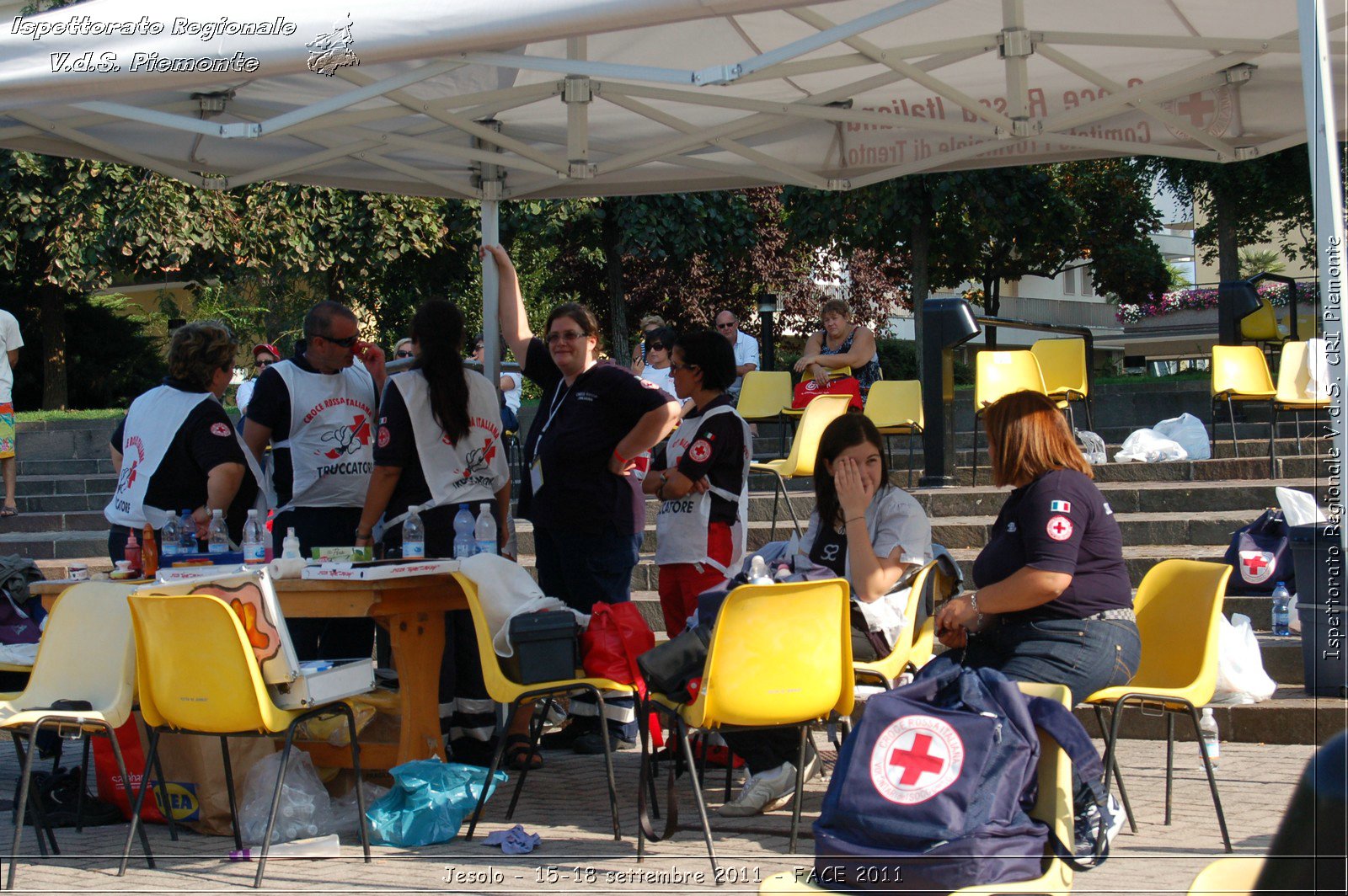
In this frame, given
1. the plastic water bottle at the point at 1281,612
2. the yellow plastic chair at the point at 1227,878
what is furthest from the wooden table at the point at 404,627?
the plastic water bottle at the point at 1281,612

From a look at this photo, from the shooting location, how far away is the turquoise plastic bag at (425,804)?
4.53 meters

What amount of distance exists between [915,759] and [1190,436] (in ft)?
24.3

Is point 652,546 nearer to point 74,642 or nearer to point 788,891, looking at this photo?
point 74,642

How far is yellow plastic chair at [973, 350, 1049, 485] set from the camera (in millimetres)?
9594

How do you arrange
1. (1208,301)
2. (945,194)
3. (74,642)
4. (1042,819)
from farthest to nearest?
1. (1208,301)
2. (945,194)
3. (74,642)
4. (1042,819)

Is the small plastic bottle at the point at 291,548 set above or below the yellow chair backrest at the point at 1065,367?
below

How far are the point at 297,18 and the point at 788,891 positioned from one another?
3.06 metres

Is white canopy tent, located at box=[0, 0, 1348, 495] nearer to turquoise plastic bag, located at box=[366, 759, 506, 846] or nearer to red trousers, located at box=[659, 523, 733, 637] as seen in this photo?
red trousers, located at box=[659, 523, 733, 637]

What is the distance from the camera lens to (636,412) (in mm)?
5512

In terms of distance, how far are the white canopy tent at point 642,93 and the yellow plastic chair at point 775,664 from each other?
5.50 ft

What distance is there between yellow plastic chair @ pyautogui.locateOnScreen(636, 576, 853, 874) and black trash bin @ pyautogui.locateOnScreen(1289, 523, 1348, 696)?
2387mm

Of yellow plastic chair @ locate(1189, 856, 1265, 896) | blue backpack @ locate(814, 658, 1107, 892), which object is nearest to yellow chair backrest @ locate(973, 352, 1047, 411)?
blue backpack @ locate(814, 658, 1107, 892)

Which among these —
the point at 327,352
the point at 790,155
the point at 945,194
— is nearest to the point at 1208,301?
the point at 945,194

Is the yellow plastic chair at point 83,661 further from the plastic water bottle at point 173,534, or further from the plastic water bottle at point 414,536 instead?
the plastic water bottle at point 414,536
